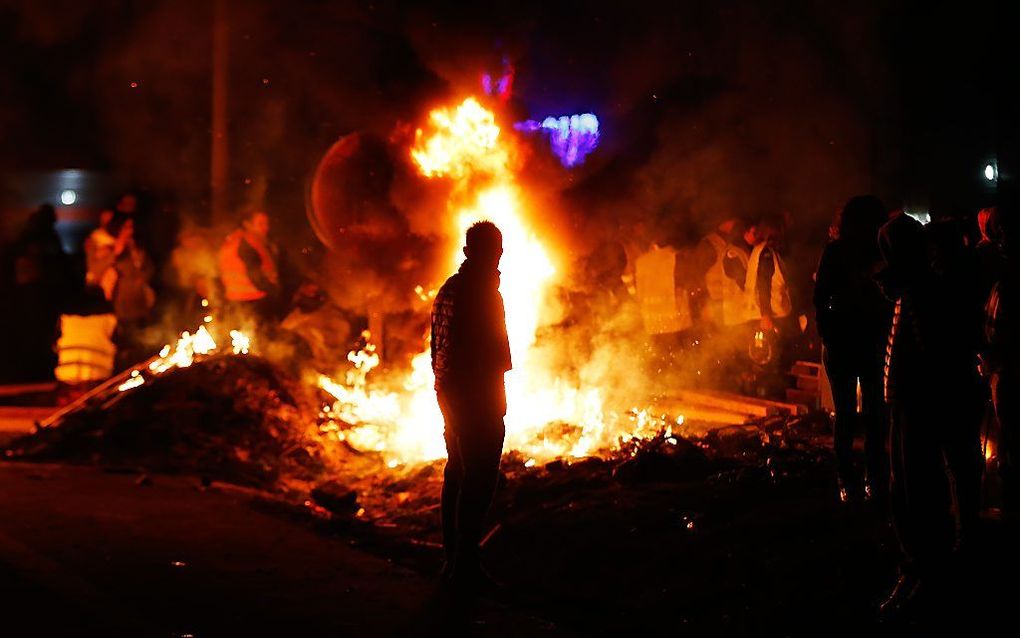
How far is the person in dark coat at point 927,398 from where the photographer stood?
4.85 m

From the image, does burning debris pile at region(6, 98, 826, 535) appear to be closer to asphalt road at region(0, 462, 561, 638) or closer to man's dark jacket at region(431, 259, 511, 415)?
asphalt road at region(0, 462, 561, 638)

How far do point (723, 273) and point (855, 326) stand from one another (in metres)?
5.54

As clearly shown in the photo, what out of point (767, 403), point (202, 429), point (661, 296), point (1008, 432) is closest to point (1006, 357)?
point (1008, 432)

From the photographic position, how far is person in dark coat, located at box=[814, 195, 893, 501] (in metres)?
6.21

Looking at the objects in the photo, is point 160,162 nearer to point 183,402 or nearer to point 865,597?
point 183,402

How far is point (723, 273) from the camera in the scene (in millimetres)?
11727

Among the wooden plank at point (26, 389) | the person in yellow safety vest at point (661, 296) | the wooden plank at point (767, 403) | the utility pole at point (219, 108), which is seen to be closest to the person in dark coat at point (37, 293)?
the wooden plank at point (26, 389)

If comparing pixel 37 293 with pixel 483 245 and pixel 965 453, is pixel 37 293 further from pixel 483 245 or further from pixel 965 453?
pixel 965 453

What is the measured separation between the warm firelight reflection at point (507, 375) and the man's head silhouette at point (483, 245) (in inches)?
153

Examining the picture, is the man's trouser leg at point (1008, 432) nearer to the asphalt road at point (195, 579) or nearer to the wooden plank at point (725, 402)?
the asphalt road at point (195, 579)

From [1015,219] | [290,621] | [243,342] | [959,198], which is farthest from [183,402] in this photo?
[959,198]

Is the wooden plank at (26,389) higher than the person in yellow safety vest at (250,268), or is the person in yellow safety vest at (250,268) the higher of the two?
the person in yellow safety vest at (250,268)

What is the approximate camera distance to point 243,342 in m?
13.3

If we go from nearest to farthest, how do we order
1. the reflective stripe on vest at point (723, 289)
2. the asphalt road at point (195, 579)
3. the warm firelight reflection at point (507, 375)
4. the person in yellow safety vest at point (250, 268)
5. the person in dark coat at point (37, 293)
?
1. the asphalt road at point (195, 579)
2. the warm firelight reflection at point (507, 375)
3. the reflective stripe on vest at point (723, 289)
4. the person in yellow safety vest at point (250, 268)
5. the person in dark coat at point (37, 293)
